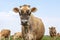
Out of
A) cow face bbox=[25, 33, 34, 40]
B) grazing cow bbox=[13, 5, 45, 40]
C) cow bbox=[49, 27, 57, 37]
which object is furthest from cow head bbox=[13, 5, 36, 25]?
cow bbox=[49, 27, 57, 37]

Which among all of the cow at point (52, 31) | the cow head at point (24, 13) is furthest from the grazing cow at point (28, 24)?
the cow at point (52, 31)

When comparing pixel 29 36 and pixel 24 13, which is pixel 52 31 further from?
pixel 24 13

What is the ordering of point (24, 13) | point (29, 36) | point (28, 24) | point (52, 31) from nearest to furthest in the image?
point (24, 13), point (28, 24), point (29, 36), point (52, 31)

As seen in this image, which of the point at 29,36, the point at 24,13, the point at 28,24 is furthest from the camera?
the point at 29,36

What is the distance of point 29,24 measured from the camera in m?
11.6

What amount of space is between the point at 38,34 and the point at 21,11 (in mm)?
1914

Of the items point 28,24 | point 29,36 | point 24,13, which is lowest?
point 29,36

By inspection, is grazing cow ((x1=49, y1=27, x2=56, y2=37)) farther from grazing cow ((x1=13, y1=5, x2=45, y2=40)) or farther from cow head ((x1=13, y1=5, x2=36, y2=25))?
cow head ((x1=13, y1=5, x2=36, y2=25))

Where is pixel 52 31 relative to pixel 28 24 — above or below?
below

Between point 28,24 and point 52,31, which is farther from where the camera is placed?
point 52,31

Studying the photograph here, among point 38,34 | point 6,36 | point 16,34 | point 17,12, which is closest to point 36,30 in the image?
point 38,34

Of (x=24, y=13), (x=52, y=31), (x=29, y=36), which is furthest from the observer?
(x=52, y=31)

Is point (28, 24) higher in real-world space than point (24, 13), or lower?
lower

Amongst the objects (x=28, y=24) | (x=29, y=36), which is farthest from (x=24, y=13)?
(x=29, y=36)
